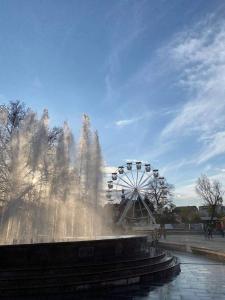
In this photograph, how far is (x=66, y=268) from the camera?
10.2 meters

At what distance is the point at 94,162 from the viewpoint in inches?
906

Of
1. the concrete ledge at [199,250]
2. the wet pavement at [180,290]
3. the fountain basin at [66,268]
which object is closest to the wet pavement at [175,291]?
the wet pavement at [180,290]

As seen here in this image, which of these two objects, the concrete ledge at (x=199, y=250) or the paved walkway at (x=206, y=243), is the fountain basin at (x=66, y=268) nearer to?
the concrete ledge at (x=199, y=250)

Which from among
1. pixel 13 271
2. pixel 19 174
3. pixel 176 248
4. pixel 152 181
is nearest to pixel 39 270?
pixel 13 271

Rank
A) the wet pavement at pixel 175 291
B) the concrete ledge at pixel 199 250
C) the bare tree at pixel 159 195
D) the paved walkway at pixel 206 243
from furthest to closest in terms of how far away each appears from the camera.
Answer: the bare tree at pixel 159 195 < the paved walkway at pixel 206 243 < the concrete ledge at pixel 199 250 < the wet pavement at pixel 175 291


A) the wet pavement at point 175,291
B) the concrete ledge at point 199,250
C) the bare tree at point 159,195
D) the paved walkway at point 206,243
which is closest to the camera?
the wet pavement at point 175,291

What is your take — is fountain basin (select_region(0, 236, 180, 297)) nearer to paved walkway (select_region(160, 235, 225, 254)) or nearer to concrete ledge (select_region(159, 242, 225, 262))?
concrete ledge (select_region(159, 242, 225, 262))

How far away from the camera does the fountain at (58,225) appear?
32.6 feet

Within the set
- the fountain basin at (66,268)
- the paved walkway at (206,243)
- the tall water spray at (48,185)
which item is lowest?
the fountain basin at (66,268)

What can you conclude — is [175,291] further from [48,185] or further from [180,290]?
[48,185]

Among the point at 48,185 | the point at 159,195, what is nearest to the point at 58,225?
the point at 48,185

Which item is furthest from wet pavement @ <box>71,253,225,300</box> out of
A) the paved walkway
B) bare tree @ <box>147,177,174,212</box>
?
bare tree @ <box>147,177,174,212</box>

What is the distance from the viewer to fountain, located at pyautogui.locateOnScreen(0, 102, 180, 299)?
9938mm

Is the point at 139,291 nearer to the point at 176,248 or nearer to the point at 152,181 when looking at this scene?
the point at 176,248
